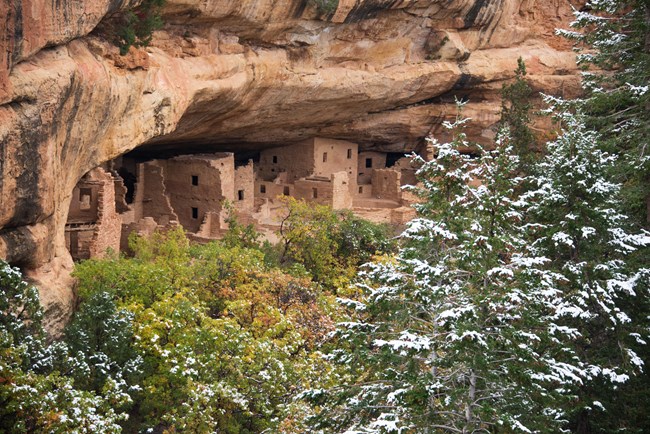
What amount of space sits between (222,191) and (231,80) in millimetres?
4092

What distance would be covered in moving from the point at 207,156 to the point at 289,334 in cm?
1053

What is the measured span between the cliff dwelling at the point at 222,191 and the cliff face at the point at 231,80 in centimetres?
68

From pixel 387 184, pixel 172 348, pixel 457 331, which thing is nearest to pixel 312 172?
pixel 387 184

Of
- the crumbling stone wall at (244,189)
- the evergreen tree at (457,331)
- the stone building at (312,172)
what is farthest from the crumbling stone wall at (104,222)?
the evergreen tree at (457,331)

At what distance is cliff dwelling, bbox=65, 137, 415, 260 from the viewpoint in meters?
24.3

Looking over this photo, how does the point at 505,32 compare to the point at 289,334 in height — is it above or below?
above

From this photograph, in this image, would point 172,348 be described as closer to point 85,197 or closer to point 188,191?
point 85,197

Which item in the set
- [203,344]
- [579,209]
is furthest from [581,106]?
[203,344]

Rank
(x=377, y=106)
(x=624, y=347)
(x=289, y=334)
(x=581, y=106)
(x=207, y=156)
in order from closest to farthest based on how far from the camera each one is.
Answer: (x=624, y=347), (x=289, y=334), (x=581, y=106), (x=207, y=156), (x=377, y=106)

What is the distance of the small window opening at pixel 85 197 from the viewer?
24.5 meters

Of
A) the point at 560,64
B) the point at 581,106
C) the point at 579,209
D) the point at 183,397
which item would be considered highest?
the point at 560,64

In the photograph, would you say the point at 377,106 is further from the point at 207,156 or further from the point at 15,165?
the point at 15,165

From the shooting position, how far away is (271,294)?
22.2 m

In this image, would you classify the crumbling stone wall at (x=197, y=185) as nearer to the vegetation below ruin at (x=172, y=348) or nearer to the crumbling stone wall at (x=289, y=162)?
the crumbling stone wall at (x=289, y=162)
